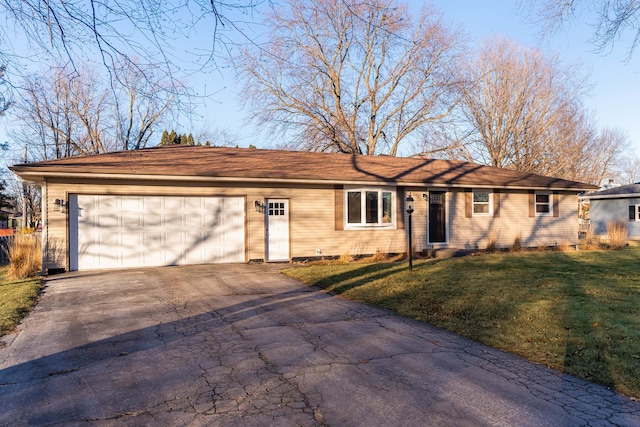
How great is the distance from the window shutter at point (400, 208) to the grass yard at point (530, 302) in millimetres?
3799

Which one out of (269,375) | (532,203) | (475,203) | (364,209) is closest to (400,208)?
(364,209)

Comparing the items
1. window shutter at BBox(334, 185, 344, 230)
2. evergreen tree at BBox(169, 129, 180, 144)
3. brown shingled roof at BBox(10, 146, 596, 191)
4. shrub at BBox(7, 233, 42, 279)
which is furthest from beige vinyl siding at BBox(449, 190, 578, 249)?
evergreen tree at BBox(169, 129, 180, 144)

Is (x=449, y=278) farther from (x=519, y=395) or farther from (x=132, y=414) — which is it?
(x=132, y=414)

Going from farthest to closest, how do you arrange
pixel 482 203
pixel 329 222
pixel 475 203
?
pixel 482 203 → pixel 475 203 → pixel 329 222

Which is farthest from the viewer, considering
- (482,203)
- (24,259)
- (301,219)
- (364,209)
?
(482,203)

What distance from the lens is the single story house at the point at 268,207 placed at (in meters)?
11.9

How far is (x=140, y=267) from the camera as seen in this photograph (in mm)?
12336

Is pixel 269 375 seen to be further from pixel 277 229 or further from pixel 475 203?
pixel 475 203

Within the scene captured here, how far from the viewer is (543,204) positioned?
60.0ft

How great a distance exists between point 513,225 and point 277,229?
974cm

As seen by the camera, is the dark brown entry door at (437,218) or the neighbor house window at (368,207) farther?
the dark brown entry door at (437,218)

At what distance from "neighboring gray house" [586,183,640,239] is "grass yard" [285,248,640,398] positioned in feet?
60.3

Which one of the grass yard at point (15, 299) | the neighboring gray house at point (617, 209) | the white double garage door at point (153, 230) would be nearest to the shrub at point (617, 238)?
the neighboring gray house at point (617, 209)

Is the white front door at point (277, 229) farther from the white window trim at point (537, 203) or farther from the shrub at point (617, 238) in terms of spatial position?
the shrub at point (617, 238)
